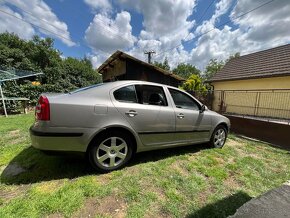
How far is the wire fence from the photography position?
10641 mm

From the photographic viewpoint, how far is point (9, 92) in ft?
36.2

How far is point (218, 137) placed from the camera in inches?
186

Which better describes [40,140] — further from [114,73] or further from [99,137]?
[114,73]

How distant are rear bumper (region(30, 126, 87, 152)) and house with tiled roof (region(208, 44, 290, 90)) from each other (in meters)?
12.9

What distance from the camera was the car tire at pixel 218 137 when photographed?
458 cm

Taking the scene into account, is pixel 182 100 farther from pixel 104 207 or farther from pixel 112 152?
pixel 104 207

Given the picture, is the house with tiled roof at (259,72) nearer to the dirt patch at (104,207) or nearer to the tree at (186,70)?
the dirt patch at (104,207)

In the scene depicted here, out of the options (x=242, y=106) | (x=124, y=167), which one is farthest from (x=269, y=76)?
(x=124, y=167)

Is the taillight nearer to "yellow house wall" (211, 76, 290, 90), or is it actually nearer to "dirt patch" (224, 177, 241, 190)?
"dirt patch" (224, 177, 241, 190)

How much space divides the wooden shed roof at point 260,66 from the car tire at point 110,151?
12152 mm

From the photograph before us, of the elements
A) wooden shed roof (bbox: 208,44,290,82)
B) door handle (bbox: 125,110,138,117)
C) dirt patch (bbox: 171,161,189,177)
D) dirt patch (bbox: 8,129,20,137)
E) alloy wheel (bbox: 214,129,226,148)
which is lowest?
dirt patch (bbox: 171,161,189,177)

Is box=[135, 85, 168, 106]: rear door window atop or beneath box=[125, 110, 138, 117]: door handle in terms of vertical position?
atop

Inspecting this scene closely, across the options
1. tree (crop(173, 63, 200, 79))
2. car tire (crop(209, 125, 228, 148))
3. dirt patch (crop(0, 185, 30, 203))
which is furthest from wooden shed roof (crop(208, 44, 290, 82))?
tree (crop(173, 63, 200, 79))

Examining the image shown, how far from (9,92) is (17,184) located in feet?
35.4
